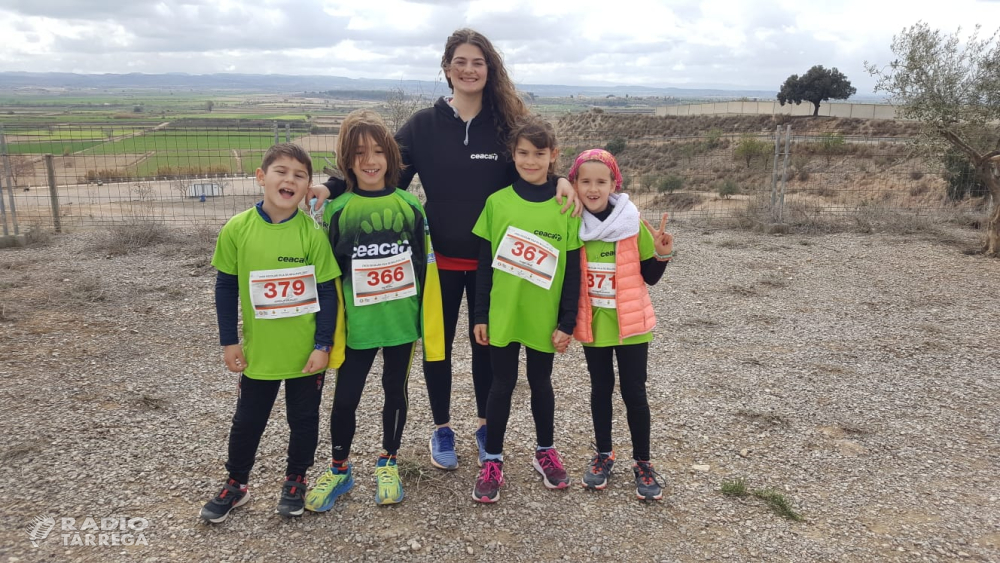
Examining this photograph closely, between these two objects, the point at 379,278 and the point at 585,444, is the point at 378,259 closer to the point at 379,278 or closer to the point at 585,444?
the point at 379,278

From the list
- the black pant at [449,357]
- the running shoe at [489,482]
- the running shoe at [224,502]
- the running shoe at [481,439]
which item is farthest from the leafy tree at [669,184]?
the running shoe at [224,502]

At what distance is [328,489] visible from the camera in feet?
10.0

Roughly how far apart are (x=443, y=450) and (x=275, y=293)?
1.29 metres

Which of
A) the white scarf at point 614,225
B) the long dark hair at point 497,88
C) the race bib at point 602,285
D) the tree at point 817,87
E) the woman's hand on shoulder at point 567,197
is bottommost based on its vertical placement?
the race bib at point 602,285

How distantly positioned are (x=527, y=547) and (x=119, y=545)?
67.9 inches

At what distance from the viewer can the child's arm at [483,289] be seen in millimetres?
3002

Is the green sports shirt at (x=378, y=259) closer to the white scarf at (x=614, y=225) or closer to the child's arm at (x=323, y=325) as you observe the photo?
the child's arm at (x=323, y=325)

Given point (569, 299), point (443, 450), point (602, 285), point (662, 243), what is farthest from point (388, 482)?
point (662, 243)

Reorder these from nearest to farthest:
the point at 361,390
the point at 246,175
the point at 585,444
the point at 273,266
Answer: the point at 273,266, the point at 361,390, the point at 585,444, the point at 246,175

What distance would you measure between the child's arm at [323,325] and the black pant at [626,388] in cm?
119

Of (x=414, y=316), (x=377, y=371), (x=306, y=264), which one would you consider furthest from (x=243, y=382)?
(x=377, y=371)

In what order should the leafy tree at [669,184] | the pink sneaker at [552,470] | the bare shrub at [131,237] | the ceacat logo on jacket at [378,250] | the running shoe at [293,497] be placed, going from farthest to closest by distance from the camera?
the leafy tree at [669,184] → the bare shrub at [131,237] → the pink sneaker at [552,470] → the running shoe at [293,497] → the ceacat logo on jacket at [378,250]

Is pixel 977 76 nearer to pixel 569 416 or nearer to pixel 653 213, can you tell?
pixel 653 213

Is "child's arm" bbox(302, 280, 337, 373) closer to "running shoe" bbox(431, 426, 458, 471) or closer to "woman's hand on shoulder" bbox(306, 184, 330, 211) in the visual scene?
"woman's hand on shoulder" bbox(306, 184, 330, 211)
